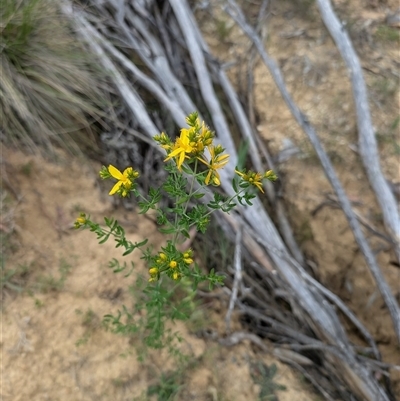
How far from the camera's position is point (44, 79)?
2531 mm

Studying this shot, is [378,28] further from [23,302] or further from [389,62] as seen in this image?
[23,302]

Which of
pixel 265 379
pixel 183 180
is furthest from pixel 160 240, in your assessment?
pixel 183 180

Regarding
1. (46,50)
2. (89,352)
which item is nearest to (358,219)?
(89,352)

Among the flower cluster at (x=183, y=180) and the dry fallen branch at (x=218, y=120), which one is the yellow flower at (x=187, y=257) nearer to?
the flower cluster at (x=183, y=180)

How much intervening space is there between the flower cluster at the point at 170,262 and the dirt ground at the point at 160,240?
0.93m

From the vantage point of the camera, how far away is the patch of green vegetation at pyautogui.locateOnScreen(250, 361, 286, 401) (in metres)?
2.22

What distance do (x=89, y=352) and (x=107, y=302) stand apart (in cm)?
25

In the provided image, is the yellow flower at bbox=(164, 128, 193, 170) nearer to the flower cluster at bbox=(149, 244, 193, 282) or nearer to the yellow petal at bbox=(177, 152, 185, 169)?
the yellow petal at bbox=(177, 152, 185, 169)

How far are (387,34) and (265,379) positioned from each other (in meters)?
2.26

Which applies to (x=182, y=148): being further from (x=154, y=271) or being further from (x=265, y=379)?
(x=265, y=379)

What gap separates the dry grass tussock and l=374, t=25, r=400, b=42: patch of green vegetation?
5.87 feet

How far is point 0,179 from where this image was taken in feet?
7.77

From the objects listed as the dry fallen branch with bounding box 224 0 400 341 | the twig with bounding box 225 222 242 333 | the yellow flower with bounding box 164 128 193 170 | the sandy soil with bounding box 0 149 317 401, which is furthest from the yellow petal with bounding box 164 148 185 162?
the dry fallen branch with bounding box 224 0 400 341

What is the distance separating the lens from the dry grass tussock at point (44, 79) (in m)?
2.46
